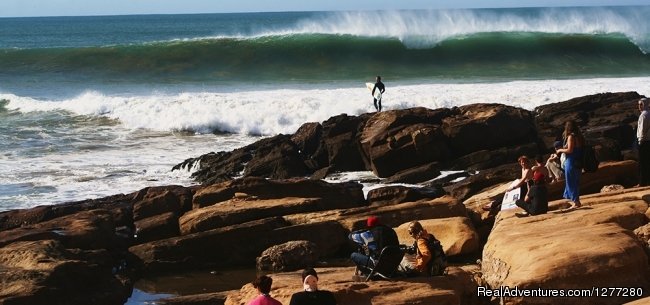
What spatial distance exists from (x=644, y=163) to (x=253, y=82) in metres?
22.7

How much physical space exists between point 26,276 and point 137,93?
22.0 meters

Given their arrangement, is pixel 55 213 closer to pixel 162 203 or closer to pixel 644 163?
pixel 162 203

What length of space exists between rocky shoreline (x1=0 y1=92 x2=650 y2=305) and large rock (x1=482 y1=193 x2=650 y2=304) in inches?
0.6

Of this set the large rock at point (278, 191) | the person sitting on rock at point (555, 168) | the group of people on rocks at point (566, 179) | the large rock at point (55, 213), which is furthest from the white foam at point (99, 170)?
the group of people on rocks at point (566, 179)

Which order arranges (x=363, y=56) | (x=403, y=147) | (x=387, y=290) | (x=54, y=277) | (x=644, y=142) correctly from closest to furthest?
(x=387, y=290)
(x=54, y=277)
(x=644, y=142)
(x=403, y=147)
(x=363, y=56)

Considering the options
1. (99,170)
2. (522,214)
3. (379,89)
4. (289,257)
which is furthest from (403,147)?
(379,89)

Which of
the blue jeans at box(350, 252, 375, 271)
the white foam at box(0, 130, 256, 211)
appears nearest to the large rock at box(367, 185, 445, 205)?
the white foam at box(0, 130, 256, 211)

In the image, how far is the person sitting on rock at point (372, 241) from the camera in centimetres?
815

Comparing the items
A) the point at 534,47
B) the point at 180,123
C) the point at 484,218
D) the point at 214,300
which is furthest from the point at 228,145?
the point at 534,47

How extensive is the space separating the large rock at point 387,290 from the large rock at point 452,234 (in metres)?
2.27

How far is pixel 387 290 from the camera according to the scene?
316 inches

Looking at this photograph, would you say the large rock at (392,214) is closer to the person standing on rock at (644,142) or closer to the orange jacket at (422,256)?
the person standing on rock at (644,142)

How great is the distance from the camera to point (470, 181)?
13922 mm

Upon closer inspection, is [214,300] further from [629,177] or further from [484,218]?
[629,177]
